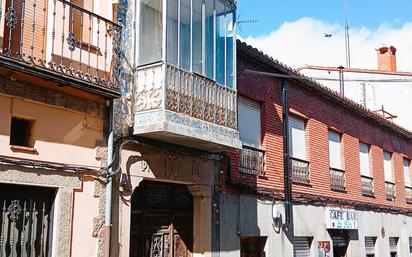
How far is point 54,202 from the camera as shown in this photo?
737 cm

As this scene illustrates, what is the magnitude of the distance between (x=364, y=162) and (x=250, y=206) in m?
7.25

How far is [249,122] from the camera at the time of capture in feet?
38.5

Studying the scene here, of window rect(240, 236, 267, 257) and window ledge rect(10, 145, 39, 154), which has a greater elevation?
window ledge rect(10, 145, 39, 154)

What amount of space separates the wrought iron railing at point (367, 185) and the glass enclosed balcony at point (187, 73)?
8.16m

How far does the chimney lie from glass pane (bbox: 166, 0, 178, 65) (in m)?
20.1

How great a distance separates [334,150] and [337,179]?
31.9 inches

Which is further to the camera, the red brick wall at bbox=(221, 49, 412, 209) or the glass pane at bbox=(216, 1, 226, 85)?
the red brick wall at bbox=(221, 49, 412, 209)

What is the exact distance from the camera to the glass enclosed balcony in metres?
8.42

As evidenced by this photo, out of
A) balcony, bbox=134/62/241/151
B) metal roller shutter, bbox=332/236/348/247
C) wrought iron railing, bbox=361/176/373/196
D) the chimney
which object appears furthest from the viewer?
the chimney

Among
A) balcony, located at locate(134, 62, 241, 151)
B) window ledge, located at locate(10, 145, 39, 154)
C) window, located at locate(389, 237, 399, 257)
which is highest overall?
balcony, located at locate(134, 62, 241, 151)

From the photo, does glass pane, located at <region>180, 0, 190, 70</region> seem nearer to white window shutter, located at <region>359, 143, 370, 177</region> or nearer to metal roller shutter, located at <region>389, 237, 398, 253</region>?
white window shutter, located at <region>359, 143, 370, 177</region>

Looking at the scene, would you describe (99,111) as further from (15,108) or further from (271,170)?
(271,170)

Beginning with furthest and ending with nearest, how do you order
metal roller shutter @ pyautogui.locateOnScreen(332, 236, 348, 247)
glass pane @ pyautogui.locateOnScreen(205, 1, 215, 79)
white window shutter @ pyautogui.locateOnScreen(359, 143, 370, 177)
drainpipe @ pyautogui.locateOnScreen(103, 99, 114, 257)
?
white window shutter @ pyautogui.locateOnScreen(359, 143, 370, 177) → metal roller shutter @ pyautogui.locateOnScreen(332, 236, 348, 247) → glass pane @ pyautogui.locateOnScreen(205, 1, 215, 79) → drainpipe @ pyautogui.locateOnScreen(103, 99, 114, 257)

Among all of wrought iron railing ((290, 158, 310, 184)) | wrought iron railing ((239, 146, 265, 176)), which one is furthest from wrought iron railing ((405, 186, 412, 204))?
wrought iron railing ((239, 146, 265, 176))
